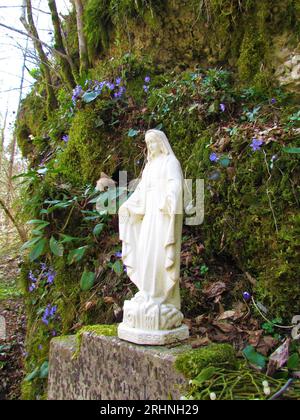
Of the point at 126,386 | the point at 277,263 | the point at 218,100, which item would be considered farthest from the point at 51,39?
the point at 126,386

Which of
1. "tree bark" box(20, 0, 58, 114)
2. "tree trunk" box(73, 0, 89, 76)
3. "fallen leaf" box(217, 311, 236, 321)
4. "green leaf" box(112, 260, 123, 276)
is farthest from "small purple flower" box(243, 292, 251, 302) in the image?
"tree bark" box(20, 0, 58, 114)

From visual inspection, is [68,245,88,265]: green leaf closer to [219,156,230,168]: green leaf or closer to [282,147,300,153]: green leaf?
[219,156,230,168]: green leaf

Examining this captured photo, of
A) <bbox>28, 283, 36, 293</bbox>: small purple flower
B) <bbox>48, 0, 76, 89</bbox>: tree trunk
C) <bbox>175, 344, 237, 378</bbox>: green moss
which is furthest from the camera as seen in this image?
<bbox>48, 0, 76, 89</bbox>: tree trunk

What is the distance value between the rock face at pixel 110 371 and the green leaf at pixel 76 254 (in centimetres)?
96

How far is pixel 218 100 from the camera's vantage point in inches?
166

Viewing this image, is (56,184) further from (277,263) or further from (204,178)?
(277,263)

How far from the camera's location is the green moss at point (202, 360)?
2223mm

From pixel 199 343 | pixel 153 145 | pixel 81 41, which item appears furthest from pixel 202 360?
pixel 81 41

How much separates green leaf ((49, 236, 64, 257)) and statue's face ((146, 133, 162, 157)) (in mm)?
1760

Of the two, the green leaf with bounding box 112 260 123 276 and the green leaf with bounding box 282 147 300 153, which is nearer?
the green leaf with bounding box 282 147 300 153

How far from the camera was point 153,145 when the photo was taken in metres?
2.93

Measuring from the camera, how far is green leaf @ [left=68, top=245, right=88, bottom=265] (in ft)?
13.5

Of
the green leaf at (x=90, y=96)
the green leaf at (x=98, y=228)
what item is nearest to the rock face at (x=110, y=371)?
the green leaf at (x=98, y=228)

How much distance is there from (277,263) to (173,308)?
1.03m
